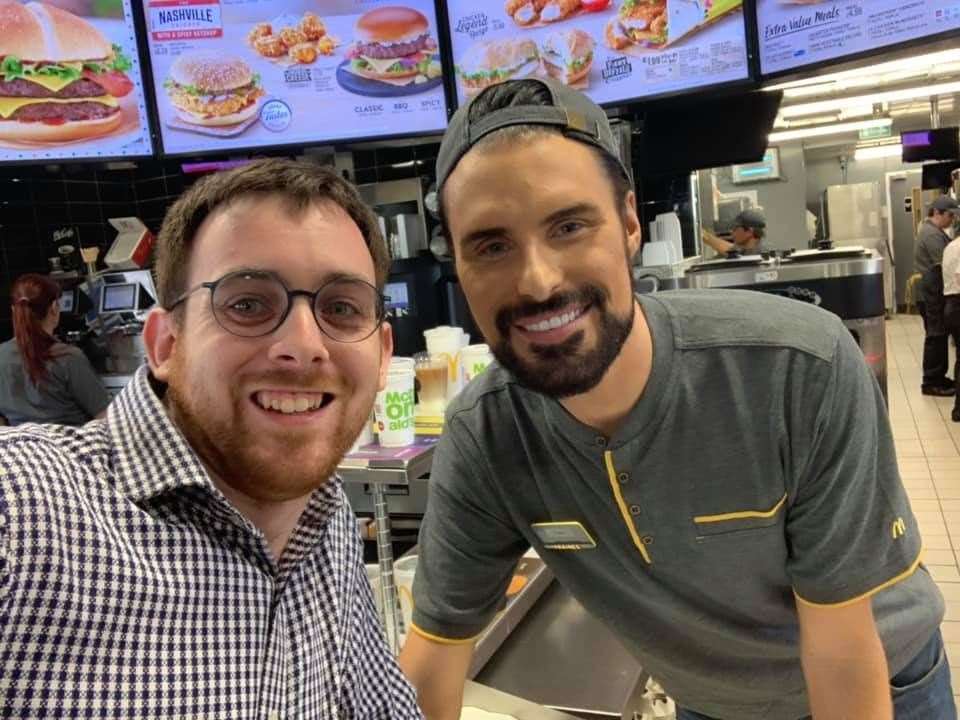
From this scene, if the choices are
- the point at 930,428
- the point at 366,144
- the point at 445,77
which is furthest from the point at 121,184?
the point at 930,428

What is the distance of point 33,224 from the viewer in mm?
4273

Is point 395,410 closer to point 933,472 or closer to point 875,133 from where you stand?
point 933,472

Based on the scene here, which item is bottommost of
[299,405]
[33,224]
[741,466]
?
[741,466]

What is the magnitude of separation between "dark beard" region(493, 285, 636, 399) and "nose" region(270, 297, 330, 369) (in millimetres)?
319

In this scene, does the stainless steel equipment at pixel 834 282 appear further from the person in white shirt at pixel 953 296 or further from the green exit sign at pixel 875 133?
the green exit sign at pixel 875 133

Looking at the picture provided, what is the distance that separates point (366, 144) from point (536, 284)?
2332 millimetres

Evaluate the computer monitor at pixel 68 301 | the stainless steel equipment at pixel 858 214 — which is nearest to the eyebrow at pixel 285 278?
the computer monitor at pixel 68 301

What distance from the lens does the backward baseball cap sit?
1.23 meters

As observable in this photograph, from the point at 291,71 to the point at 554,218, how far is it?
2.38m

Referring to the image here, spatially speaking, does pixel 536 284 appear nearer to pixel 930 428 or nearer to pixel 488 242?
pixel 488 242

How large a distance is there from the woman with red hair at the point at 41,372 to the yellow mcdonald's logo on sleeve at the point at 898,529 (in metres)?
3.30

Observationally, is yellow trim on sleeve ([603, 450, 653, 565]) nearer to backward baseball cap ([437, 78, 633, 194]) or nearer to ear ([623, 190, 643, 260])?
ear ([623, 190, 643, 260])

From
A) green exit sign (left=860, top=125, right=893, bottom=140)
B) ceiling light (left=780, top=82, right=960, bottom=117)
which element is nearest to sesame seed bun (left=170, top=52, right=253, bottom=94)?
ceiling light (left=780, top=82, right=960, bottom=117)

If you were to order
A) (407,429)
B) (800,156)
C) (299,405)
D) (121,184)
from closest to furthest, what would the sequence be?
(299,405) → (407,429) → (121,184) → (800,156)
